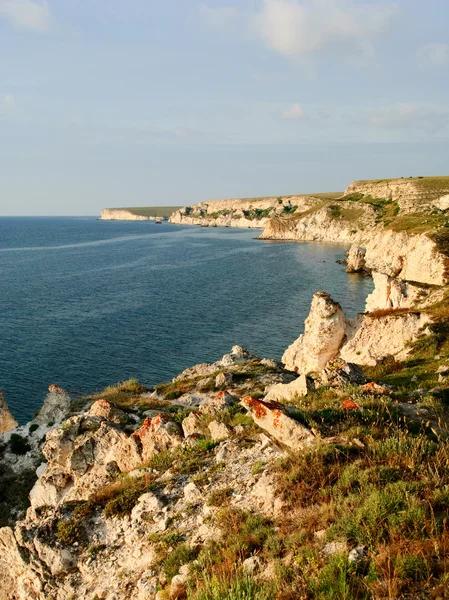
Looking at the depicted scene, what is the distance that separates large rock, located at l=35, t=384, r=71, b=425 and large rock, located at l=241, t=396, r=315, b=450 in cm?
1946

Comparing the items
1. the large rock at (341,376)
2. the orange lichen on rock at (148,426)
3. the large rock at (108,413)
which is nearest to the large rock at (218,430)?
the orange lichen on rock at (148,426)

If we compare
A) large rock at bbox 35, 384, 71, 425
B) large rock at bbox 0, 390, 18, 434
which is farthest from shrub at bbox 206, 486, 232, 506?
large rock at bbox 0, 390, 18, 434

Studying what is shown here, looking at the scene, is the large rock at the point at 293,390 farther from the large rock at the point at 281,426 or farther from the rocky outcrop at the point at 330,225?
the rocky outcrop at the point at 330,225

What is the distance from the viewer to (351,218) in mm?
159375

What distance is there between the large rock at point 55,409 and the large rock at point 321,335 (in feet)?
54.5

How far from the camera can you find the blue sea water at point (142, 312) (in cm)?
4556

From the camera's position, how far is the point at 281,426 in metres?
11.3

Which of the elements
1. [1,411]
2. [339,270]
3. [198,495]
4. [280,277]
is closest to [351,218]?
[339,270]

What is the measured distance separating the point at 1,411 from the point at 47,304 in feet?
152

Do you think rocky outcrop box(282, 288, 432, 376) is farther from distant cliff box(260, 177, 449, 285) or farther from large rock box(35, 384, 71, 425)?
distant cliff box(260, 177, 449, 285)

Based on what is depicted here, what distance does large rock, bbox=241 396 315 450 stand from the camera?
35.7ft

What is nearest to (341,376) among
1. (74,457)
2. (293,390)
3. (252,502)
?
(293,390)

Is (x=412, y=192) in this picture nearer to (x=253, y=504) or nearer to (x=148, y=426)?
(x=148, y=426)

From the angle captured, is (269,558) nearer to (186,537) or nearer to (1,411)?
(186,537)
